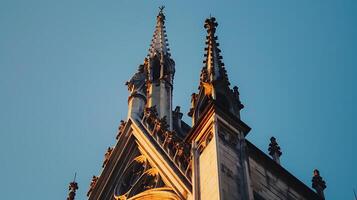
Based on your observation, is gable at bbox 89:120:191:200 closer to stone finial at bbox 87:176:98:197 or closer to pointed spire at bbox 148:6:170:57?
stone finial at bbox 87:176:98:197

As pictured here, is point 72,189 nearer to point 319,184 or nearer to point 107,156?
point 107,156

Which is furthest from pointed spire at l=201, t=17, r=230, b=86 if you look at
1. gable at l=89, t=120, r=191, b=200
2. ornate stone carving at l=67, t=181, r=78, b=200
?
ornate stone carving at l=67, t=181, r=78, b=200

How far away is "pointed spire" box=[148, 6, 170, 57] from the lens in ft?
99.1

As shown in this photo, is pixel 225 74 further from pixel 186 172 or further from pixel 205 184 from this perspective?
pixel 205 184

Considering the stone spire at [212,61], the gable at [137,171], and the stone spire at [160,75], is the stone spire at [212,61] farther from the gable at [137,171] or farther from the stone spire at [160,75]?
the stone spire at [160,75]

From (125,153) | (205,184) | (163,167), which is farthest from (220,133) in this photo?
(125,153)

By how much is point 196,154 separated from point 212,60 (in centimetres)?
342

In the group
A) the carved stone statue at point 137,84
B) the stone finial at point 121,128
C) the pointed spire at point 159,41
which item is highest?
the pointed spire at point 159,41

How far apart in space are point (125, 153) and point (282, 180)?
555cm

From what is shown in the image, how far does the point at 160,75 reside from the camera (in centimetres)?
2839

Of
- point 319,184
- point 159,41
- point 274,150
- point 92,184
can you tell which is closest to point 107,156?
point 92,184

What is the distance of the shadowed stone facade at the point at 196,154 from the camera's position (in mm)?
16969

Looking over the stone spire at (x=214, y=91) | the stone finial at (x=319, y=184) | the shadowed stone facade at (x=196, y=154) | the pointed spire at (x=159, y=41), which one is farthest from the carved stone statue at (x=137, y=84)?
the stone finial at (x=319, y=184)

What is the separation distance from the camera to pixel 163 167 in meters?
20.9
